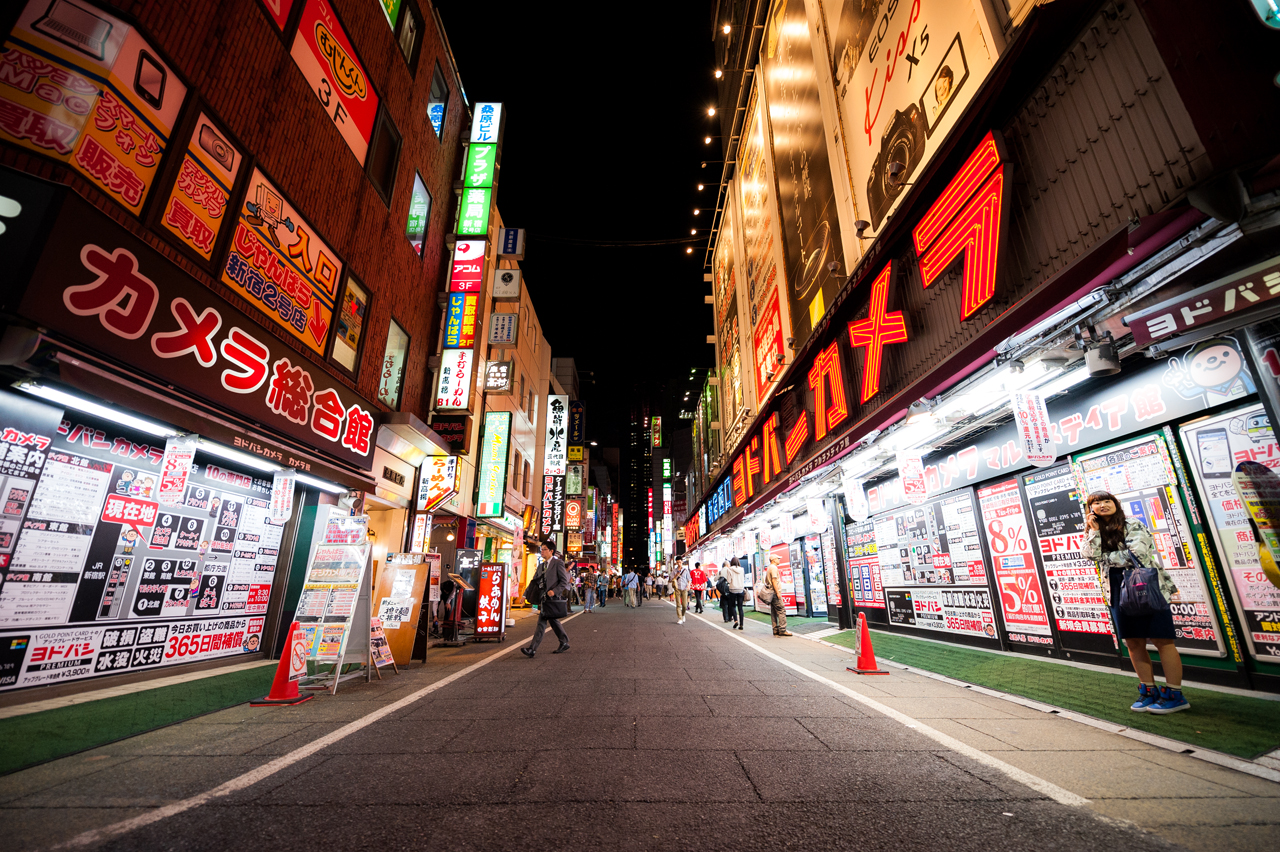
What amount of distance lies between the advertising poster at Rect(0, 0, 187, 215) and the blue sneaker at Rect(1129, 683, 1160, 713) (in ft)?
37.3

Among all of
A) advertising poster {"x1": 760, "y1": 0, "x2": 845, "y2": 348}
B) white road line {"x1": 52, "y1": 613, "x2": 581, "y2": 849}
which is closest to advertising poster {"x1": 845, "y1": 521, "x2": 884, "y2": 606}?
advertising poster {"x1": 760, "y1": 0, "x2": 845, "y2": 348}

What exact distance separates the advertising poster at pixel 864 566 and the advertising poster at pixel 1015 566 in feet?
12.9

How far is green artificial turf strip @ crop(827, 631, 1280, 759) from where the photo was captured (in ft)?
12.4

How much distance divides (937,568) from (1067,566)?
289 cm

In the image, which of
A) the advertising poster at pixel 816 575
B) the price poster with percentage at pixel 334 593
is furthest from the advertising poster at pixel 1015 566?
the price poster with percentage at pixel 334 593

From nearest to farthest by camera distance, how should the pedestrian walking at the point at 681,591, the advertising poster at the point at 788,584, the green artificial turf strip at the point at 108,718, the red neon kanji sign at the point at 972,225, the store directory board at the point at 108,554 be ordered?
the green artificial turf strip at the point at 108,718, the store directory board at the point at 108,554, the red neon kanji sign at the point at 972,225, the pedestrian walking at the point at 681,591, the advertising poster at the point at 788,584

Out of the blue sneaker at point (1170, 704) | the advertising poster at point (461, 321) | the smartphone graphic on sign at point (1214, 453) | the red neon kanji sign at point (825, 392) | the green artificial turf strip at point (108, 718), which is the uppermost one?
the advertising poster at point (461, 321)

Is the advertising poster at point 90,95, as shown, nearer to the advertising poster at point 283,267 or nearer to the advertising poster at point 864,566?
the advertising poster at point 283,267

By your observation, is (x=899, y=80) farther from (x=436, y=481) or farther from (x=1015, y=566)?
(x=436, y=481)

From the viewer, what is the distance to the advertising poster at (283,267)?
7230mm

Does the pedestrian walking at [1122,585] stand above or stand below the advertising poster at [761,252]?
below

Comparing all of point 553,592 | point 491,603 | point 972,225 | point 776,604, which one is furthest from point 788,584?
point 972,225

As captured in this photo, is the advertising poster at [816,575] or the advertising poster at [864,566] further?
the advertising poster at [816,575]

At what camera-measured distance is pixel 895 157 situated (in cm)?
870
